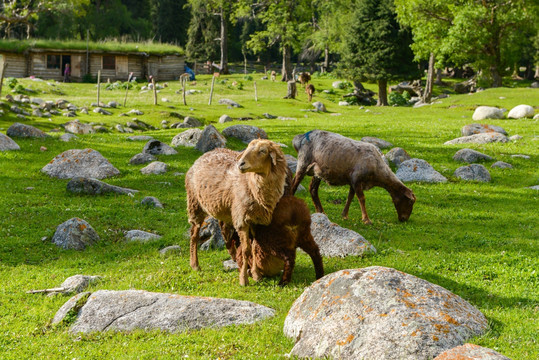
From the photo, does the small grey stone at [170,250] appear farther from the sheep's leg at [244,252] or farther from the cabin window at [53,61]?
the cabin window at [53,61]

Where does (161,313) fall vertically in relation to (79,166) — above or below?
below

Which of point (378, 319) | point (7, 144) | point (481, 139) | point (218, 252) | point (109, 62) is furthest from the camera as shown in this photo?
point (109, 62)

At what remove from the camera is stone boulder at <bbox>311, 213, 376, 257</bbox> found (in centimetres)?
1137

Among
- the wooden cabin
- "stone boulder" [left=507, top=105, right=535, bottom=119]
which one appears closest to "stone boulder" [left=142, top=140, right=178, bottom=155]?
"stone boulder" [left=507, top=105, right=535, bottom=119]

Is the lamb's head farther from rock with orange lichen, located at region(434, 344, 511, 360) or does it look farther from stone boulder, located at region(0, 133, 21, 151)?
stone boulder, located at region(0, 133, 21, 151)

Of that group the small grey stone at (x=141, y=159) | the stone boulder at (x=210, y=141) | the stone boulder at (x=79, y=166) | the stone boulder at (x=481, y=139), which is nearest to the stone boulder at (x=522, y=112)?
the stone boulder at (x=481, y=139)

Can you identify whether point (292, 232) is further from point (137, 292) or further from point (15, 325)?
point (15, 325)

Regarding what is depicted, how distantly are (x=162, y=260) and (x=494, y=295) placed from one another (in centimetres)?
654

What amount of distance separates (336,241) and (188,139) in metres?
15.3

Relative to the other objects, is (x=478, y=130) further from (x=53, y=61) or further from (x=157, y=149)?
(x=53, y=61)

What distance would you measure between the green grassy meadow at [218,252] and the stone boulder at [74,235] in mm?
278

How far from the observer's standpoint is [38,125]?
32188 mm

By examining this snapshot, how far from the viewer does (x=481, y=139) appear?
85.4ft

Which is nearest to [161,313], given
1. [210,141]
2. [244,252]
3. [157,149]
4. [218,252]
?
[244,252]
